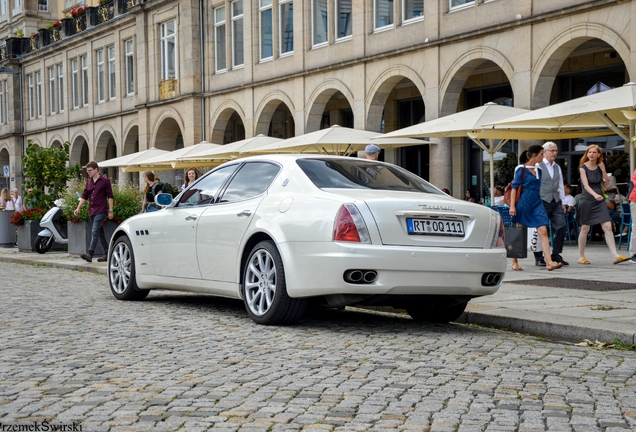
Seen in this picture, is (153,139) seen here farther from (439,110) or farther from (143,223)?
(143,223)

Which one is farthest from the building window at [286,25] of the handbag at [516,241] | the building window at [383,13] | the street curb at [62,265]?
the handbag at [516,241]

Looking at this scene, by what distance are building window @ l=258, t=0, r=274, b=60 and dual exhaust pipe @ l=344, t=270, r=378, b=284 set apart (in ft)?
84.9

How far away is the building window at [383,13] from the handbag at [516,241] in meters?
15.2

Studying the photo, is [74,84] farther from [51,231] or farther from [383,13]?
[51,231]

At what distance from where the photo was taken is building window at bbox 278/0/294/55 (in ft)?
103

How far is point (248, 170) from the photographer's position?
8.89 m

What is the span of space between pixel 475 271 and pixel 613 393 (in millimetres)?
2467

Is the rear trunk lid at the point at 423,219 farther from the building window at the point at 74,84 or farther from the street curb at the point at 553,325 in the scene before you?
the building window at the point at 74,84

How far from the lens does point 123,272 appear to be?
10422mm

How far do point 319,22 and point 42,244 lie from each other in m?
12.5

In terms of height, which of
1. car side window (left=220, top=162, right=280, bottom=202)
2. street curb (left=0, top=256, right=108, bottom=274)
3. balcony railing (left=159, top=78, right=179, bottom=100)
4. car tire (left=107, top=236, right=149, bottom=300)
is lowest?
street curb (left=0, top=256, right=108, bottom=274)

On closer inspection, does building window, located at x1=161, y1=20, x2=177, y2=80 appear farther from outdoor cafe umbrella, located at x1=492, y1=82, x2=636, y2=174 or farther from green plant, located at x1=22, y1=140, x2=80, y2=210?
outdoor cafe umbrella, located at x1=492, y1=82, x2=636, y2=174

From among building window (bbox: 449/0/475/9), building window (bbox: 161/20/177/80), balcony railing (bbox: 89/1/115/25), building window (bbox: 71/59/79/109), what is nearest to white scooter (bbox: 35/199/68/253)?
building window (bbox: 449/0/475/9)

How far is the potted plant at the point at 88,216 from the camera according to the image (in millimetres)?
19516
